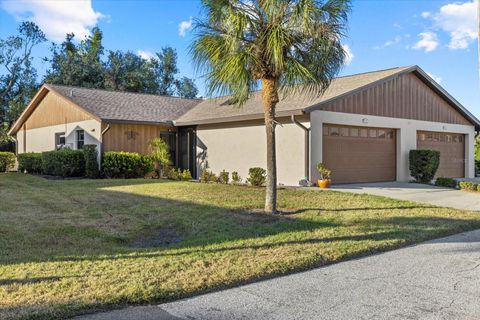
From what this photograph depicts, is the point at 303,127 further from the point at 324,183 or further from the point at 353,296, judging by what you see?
the point at 353,296

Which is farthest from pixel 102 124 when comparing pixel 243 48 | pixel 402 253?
pixel 402 253

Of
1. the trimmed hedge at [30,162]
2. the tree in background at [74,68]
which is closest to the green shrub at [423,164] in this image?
the trimmed hedge at [30,162]

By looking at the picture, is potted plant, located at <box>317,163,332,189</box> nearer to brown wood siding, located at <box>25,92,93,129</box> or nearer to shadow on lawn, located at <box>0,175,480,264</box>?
shadow on lawn, located at <box>0,175,480,264</box>

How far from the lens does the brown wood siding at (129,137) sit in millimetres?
17984

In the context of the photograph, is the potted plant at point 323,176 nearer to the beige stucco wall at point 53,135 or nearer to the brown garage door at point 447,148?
the brown garage door at point 447,148

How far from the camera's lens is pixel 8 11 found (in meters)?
23.8

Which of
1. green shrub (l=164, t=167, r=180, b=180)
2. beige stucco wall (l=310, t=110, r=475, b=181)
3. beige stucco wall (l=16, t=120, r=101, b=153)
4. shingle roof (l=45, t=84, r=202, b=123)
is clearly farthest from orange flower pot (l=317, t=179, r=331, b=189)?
beige stucco wall (l=16, t=120, r=101, b=153)

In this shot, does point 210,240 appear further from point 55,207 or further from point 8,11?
point 8,11

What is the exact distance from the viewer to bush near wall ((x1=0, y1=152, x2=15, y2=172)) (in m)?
23.6

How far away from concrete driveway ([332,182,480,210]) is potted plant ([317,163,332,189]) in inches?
12.8

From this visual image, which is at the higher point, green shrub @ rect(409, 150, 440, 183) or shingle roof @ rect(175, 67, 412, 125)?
shingle roof @ rect(175, 67, 412, 125)

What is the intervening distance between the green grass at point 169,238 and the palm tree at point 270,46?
1.81m

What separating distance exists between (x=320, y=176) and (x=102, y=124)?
930 cm

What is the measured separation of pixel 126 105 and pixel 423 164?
13.6m
